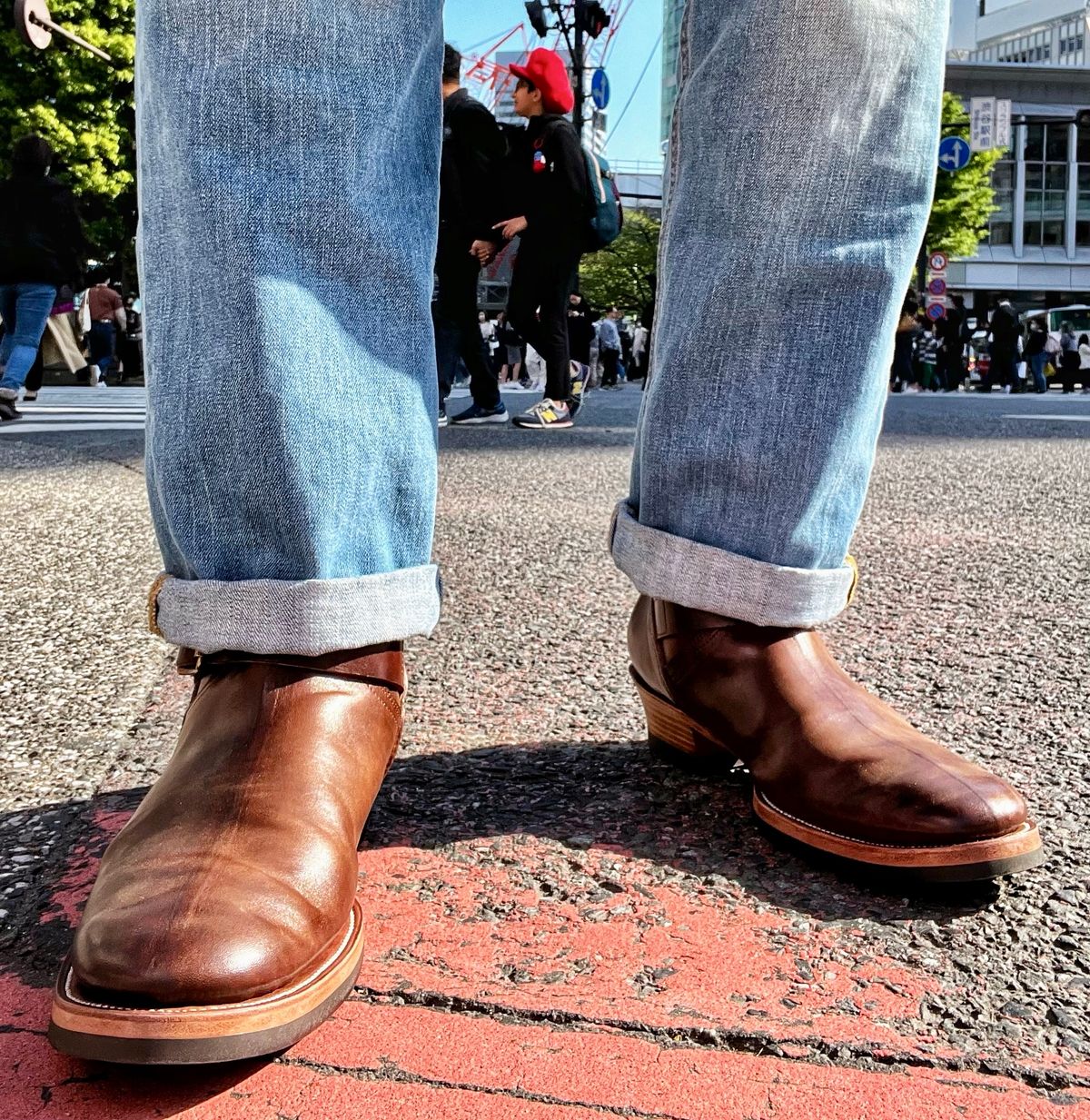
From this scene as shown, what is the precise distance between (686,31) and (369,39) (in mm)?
343

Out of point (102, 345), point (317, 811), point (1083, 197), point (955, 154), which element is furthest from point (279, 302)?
point (1083, 197)

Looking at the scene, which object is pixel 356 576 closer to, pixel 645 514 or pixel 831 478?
pixel 645 514

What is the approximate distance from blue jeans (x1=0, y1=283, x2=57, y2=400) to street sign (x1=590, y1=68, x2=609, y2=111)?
18.5 metres

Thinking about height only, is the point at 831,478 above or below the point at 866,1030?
above

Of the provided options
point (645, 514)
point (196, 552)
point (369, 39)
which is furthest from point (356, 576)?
point (369, 39)

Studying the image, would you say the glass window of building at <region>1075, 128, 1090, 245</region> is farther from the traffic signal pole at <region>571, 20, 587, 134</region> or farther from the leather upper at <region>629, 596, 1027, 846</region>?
the leather upper at <region>629, 596, 1027, 846</region>

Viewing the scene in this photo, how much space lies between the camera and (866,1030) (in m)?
0.84

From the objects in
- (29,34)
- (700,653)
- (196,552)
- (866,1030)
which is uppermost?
(29,34)

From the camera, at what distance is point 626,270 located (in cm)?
5081

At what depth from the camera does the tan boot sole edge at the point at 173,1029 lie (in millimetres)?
754

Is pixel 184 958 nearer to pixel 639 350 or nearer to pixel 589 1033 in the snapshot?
pixel 589 1033

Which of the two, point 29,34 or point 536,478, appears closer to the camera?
point 536,478

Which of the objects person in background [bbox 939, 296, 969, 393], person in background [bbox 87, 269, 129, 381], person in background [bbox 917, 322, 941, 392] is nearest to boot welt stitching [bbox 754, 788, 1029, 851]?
person in background [bbox 87, 269, 129, 381]

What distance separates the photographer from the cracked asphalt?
0.78 meters
